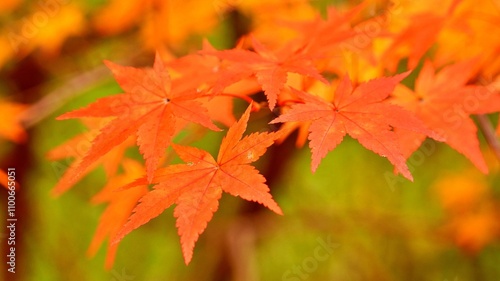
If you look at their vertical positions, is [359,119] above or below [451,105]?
above

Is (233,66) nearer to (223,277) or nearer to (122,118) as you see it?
(122,118)

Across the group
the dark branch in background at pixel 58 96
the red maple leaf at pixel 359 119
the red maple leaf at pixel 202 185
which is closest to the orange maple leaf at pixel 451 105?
the red maple leaf at pixel 359 119

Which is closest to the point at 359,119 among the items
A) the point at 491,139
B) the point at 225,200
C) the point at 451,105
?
the point at 451,105

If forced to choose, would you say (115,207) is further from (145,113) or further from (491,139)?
(491,139)

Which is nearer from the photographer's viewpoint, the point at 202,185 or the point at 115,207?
the point at 202,185

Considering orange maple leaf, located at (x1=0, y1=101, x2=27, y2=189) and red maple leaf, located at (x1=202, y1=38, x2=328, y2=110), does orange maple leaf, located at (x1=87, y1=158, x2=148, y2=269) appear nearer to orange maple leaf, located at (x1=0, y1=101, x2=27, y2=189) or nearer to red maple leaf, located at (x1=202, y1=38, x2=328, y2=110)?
red maple leaf, located at (x1=202, y1=38, x2=328, y2=110)

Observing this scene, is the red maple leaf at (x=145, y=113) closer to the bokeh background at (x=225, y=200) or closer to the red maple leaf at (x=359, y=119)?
the red maple leaf at (x=359, y=119)
